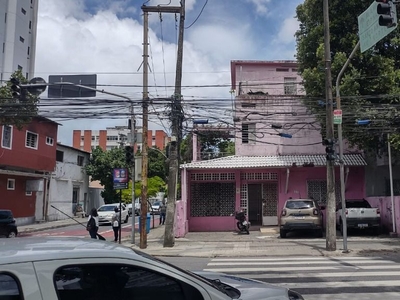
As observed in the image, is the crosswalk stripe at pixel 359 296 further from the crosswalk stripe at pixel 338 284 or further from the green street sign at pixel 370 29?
the green street sign at pixel 370 29

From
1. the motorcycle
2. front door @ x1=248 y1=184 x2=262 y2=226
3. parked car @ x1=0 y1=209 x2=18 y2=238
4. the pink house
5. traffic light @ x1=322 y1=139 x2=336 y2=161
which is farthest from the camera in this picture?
front door @ x1=248 y1=184 x2=262 y2=226

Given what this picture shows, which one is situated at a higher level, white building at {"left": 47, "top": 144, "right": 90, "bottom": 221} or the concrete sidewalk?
white building at {"left": 47, "top": 144, "right": 90, "bottom": 221}

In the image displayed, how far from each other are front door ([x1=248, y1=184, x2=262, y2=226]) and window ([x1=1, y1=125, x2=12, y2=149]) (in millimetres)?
16317

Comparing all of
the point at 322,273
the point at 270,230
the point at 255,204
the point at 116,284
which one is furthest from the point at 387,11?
the point at 255,204

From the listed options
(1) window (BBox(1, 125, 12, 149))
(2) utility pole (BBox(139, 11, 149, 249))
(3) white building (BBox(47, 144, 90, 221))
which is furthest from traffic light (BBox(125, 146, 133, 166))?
(3) white building (BBox(47, 144, 90, 221))

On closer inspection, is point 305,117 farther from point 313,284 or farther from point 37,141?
point 37,141

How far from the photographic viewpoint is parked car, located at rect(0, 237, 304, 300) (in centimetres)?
226

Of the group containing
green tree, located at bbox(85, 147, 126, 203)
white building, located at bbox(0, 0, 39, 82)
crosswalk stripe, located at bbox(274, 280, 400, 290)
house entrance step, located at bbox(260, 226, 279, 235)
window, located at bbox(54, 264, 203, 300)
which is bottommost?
crosswalk stripe, located at bbox(274, 280, 400, 290)

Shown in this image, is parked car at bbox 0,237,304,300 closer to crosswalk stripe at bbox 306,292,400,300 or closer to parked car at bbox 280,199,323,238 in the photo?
crosswalk stripe at bbox 306,292,400,300

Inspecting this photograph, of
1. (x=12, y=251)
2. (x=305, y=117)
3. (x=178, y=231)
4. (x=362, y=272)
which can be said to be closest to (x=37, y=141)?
(x=178, y=231)

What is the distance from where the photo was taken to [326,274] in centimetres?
982

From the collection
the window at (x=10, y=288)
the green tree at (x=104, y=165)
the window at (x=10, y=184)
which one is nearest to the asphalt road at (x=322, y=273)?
the window at (x=10, y=288)

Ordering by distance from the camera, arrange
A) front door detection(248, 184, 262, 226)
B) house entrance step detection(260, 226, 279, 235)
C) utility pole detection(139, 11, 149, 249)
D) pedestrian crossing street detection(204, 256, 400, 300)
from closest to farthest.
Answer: pedestrian crossing street detection(204, 256, 400, 300), utility pole detection(139, 11, 149, 249), house entrance step detection(260, 226, 279, 235), front door detection(248, 184, 262, 226)

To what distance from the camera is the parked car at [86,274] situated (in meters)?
2.26
